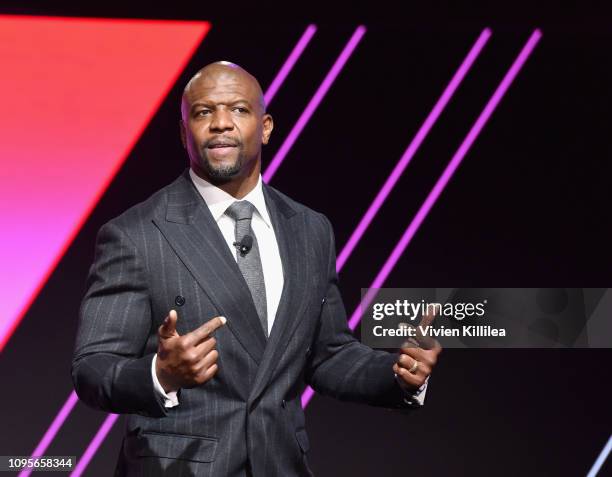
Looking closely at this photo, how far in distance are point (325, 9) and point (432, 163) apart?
27.7 inches

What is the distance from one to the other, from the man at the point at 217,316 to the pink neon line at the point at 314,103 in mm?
1344

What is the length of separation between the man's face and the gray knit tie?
3.0 inches

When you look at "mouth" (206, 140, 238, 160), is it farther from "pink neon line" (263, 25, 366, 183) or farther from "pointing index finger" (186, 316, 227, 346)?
"pink neon line" (263, 25, 366, 183)

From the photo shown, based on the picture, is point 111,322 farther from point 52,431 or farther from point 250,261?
point 52,431

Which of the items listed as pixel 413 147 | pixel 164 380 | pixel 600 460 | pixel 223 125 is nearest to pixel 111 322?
pixel 164 380

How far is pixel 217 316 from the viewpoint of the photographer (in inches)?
62.4

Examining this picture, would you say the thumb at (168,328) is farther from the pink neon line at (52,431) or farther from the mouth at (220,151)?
the pink neon line at (52,431)

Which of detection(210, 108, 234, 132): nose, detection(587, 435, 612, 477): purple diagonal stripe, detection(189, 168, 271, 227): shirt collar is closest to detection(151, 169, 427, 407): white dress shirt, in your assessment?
detection(189, 168, 271, 227): shirt collar

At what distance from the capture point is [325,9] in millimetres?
3205

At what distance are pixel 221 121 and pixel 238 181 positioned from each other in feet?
0.44

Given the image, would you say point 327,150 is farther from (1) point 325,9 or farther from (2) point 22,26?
(2) point 22,26

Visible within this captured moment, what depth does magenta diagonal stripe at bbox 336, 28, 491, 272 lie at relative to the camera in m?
3.17

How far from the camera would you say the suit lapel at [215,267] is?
1600mm

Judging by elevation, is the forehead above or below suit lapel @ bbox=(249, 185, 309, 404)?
above
